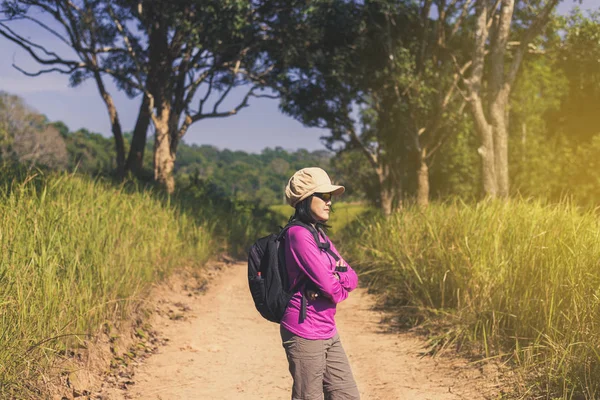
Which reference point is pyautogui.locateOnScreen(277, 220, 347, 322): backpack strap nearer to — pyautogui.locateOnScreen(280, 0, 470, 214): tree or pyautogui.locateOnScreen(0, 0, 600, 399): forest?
pyautogui.locateOnScreen(0, 0, 600, 399): forest

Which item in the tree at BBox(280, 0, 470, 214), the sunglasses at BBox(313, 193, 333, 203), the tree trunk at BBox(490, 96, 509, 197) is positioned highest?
the tree at BBox(280, 0, 470, 214)

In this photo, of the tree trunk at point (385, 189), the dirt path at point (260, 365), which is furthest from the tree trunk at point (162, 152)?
the tree trunk at point (385, 189)

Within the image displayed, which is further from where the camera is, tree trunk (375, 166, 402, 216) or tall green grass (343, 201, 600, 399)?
tree trunk (375, 166, 402, 216)

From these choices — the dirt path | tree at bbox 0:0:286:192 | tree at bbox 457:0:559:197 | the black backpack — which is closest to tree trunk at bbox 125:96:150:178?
tree at bbox 0:0:286:192

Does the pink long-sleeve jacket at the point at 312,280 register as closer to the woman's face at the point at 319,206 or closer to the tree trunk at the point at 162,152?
the woman's face at the point at 319,206

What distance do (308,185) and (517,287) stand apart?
10.9 ft

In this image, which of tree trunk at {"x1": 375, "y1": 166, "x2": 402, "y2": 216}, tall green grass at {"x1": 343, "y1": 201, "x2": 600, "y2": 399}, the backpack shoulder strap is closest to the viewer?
the backpack shoulder strap

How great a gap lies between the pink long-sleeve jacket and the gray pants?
0.17 ft

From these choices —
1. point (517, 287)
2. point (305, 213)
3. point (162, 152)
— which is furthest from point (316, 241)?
point (162, 152)

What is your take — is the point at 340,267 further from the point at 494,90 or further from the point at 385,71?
the point at 385,71

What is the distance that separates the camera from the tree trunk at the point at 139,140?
1850 centimetres

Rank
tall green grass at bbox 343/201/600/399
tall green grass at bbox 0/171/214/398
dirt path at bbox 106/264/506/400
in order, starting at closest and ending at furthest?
tall green grass at bbox 0/171/214/398 → tall green grass at bbox 343/201/600/399 → dirt path at bbox 106/264/506/400

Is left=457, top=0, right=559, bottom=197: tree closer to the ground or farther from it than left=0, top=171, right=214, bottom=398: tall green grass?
farther from it

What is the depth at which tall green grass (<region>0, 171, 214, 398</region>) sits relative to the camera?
14.1ft
